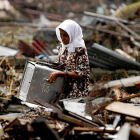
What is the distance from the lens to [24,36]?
17625mm

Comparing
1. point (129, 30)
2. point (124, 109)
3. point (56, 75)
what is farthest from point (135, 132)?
point (129, 30)

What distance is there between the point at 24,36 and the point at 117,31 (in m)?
5.94

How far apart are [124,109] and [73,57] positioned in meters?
1.39

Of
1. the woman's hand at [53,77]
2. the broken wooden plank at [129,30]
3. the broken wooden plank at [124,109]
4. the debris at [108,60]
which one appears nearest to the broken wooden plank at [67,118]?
the broken wooden plank at [124,109]

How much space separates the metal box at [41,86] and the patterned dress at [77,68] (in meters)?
0.18

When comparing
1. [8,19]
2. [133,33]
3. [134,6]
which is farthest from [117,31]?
[8,19]

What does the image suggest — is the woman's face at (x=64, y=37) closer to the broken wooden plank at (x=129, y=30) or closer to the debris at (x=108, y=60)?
the debris at (x=108, y=60)

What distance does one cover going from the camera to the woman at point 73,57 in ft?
18.4

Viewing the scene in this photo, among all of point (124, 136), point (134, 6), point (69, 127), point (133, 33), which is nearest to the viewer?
point (124, 136)

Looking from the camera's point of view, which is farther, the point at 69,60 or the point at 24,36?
the point at 24,36

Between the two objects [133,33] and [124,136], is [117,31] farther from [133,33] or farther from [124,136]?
[124,136]

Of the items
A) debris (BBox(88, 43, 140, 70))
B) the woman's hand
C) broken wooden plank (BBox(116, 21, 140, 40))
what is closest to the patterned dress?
the woman's hand

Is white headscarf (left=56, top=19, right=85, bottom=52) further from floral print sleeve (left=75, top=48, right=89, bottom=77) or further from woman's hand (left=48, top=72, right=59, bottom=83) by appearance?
Answer: woman's hand (left=48, top=72, right=59, bottom=83)

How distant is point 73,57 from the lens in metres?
5.69
